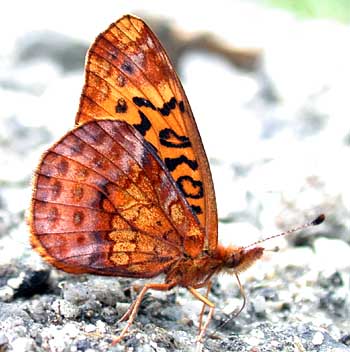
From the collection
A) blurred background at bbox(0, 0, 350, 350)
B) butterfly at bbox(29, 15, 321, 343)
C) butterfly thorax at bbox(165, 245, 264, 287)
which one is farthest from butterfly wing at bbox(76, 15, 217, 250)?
blurred background at bbox(0, 0, 350, 350)

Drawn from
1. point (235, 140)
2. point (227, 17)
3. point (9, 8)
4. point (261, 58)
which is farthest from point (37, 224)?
point (9, 8)

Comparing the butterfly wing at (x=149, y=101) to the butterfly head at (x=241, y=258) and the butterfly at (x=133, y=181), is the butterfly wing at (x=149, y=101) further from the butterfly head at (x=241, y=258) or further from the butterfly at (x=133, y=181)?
the butterfly head at (x=241, y=258)

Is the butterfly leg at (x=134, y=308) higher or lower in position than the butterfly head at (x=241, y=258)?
lower

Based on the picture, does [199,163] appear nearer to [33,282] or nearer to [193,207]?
[193,207]

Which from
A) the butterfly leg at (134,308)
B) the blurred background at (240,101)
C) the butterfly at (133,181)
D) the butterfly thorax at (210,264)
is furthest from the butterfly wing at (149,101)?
the blurred background at (240,101)

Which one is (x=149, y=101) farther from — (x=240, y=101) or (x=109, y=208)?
(x=240, y=101)

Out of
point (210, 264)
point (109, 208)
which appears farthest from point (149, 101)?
point (210, 264)

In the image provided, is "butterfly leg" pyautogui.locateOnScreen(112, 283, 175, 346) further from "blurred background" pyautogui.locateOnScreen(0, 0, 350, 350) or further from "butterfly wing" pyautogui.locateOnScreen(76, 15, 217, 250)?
"blurred background" pyautogui.locateOnScreen(0, 0, 350, 350)
